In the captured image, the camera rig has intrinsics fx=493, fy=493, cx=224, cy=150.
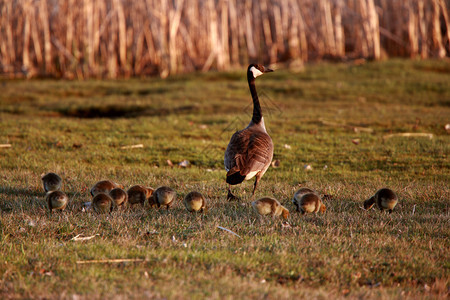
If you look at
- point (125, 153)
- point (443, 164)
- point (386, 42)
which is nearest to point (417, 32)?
point (386, 42)

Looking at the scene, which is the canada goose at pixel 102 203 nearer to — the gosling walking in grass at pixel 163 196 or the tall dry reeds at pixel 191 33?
the gosling walking in grass at pixel 163 196

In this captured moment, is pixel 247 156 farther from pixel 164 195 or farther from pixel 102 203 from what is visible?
pixel 102 203

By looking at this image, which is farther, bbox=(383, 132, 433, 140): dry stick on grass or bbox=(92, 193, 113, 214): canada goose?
bbox=(383, 132, 433, 140): dry stick on grass

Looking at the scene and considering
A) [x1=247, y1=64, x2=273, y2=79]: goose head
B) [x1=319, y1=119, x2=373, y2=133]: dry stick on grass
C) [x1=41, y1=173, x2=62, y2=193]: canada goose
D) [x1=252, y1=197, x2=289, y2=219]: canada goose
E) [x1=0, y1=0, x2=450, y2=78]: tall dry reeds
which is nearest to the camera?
[x1=252, y1=197, x2=289, y2=219]: canada goose

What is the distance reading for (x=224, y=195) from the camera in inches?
305

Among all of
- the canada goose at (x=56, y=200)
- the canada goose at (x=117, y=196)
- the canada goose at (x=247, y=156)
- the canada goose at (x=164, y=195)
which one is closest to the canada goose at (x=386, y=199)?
the canada goose at (x=247, y=156)

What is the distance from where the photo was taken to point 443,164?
9.82m

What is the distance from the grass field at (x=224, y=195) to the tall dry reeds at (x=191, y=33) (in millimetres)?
4273

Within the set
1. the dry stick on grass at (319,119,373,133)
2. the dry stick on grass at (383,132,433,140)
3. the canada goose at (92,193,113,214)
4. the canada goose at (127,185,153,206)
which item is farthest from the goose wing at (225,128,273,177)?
the dry stick on grass at (319,119,373,133)

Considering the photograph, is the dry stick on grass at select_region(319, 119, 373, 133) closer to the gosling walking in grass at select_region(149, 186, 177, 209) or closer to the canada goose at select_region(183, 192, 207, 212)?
the canada goose at select_region(183, 192, 207, 212)

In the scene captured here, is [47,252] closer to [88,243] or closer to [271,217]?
[88,243]

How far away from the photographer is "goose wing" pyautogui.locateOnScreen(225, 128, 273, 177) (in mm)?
6924

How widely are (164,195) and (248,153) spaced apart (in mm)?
1394

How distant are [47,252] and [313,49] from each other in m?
21.5
